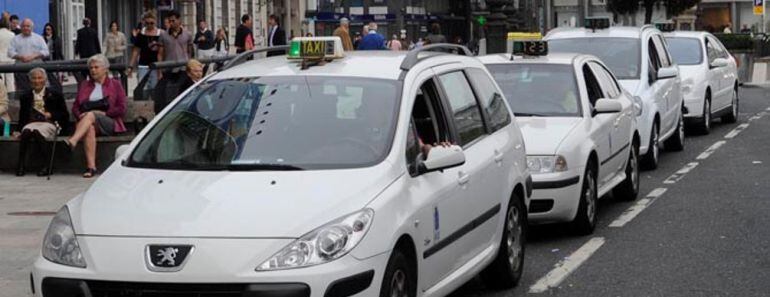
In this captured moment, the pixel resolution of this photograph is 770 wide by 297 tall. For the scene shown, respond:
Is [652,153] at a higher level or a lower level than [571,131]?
lower

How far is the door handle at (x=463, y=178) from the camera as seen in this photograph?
775cm

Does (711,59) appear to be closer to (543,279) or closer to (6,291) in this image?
(543,279)

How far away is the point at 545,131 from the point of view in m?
11.4

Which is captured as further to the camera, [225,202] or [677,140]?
[677,140]

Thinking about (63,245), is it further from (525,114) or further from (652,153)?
(652,153)

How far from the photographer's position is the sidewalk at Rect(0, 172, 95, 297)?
365 inches

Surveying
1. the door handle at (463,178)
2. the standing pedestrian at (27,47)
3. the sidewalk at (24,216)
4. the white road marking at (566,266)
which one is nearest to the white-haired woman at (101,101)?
the sidewalk at (24,216)

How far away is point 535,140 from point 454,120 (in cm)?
313

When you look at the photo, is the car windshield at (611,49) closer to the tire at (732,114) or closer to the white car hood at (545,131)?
the white car hood at (545,131)

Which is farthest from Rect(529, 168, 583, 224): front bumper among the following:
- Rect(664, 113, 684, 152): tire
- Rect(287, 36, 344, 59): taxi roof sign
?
Rect(664, 113, 684, 152): tire

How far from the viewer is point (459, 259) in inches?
309

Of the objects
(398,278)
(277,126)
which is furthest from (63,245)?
(398,278)

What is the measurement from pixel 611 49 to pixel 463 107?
→ 8.64m

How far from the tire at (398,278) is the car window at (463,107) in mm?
1342
